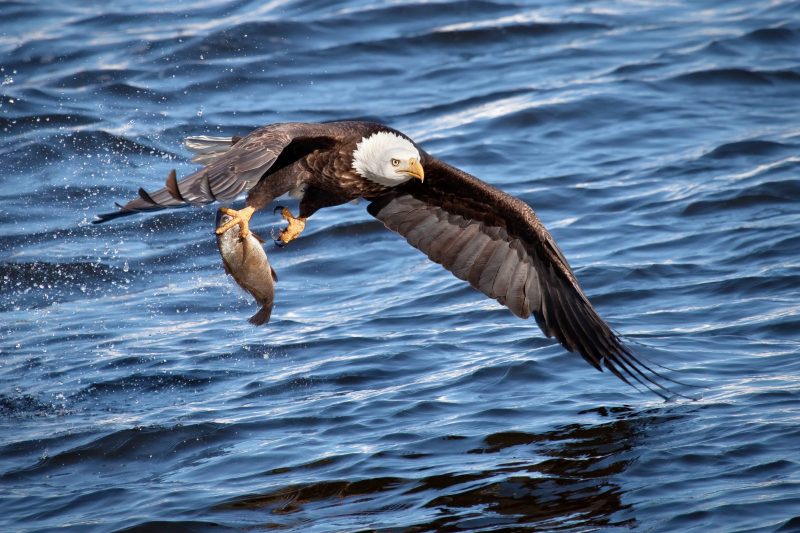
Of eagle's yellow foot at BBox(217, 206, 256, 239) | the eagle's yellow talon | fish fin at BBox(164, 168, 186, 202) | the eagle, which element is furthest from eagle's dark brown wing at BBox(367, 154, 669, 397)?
fish fin at BBox(164, 168, 186, 202)

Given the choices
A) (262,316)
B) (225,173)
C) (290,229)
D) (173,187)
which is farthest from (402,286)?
(173,187)

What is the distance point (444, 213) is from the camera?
262 inches

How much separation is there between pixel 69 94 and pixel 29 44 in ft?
4.17

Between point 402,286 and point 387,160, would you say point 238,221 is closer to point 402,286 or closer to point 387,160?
point 387,160

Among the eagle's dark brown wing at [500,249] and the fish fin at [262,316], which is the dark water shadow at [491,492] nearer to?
the eagle's dark brown wing at [500,249]

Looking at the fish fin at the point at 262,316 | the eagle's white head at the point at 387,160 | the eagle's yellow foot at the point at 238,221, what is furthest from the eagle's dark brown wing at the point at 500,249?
the eagle's yellow foot at the point at 238,221

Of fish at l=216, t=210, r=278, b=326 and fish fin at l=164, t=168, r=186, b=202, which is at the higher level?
fish fin at l=164, t=168, r=186, b=202

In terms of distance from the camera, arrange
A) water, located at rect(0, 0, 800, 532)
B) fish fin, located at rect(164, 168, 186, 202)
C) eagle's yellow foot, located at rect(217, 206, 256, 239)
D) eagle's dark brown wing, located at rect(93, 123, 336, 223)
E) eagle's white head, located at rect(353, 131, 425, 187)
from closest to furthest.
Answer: fish fin, located at rect(164, 168, 186, 202)
eagle's dark brown wing, located at rect(93, 123, 336, 223)
eagle's yellow foot, located at rect(217, 206, 256, 239)
water, located at rect(0, 0, 800, 532)
eagle's white head, located at rect(353, 131, 425, 187)

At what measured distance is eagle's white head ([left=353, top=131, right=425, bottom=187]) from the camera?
5934mm

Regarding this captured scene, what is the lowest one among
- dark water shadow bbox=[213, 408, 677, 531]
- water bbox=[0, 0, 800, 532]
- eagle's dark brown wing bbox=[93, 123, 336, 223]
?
dark water shadow bbox=[213, 408, 677, 531]

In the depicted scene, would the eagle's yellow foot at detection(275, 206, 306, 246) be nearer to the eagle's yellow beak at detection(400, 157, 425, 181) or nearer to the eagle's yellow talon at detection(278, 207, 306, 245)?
the eagle's yellow talon at detection(278, 207, 306, 245)

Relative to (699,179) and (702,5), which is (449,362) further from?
(702,5)

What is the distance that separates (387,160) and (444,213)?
0.82m

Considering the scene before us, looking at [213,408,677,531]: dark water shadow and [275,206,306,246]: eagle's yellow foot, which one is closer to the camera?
[213,408,677,531]: dark water shadow
